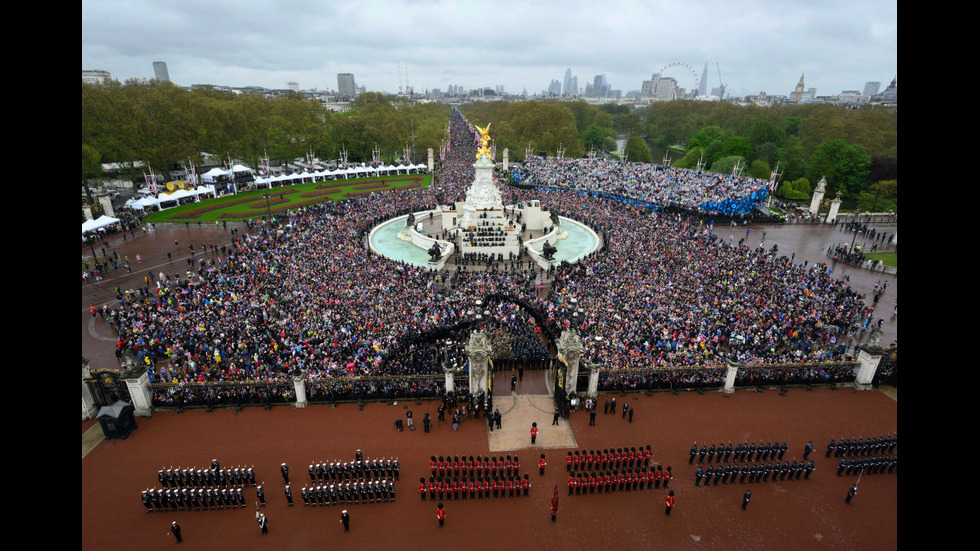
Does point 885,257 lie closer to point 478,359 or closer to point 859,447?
point 859,447

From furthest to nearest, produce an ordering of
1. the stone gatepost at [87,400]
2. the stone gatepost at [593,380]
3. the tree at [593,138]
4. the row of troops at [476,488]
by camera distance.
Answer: the tree at [593,138] < the stone gatepost at [593,380] < the stone gatepost at [87,400] < the row of troops at [476,488]

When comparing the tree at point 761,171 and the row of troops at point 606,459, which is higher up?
the tree at point 761,171

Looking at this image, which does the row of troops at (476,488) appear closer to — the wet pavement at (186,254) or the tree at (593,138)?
the wet pavement at (186,254)

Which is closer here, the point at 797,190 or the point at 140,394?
the point at 140,394

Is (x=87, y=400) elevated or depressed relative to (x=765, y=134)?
depressed

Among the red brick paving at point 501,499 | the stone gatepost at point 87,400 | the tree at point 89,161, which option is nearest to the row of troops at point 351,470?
the red brick paving at point 501,499

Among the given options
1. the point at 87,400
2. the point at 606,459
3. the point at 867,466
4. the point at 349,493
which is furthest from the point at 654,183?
the point at 87,400

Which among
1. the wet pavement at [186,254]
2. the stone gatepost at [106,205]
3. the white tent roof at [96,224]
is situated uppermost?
the stone gatepost at [106,205]
